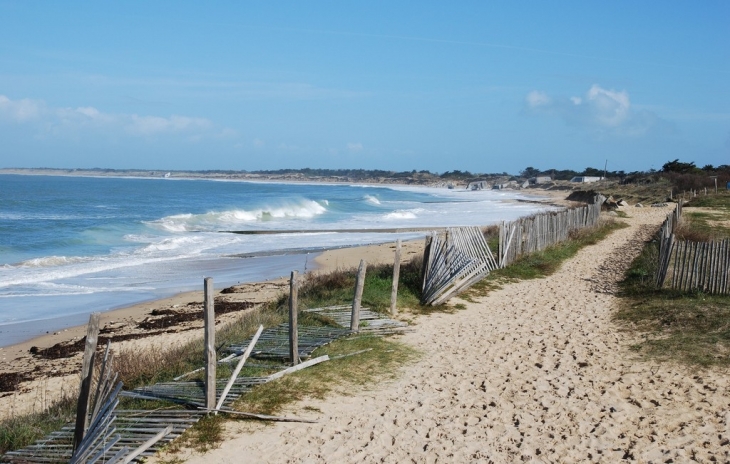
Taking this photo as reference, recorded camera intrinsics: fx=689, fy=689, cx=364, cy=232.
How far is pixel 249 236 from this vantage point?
3422 cm

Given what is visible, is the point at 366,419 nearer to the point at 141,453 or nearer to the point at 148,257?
the point at 141,453

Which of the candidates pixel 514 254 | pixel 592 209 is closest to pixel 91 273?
pixel 514 254

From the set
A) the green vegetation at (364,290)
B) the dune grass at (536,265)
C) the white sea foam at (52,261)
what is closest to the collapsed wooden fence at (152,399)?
Result: the green vegetation at (364,290)

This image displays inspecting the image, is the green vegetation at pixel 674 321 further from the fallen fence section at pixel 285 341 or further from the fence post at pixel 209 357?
the fence post at pixel 209 357

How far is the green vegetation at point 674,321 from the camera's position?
917cm

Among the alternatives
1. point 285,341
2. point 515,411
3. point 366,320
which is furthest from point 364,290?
point 515,411

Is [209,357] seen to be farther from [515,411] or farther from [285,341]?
[515,411]

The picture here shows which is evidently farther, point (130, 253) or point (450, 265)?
point (130, 253)

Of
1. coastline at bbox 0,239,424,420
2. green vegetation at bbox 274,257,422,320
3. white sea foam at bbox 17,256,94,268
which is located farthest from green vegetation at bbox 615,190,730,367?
white sea foam at bbox 17,256,94,268

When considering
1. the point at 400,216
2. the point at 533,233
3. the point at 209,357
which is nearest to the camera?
the point at 209,357

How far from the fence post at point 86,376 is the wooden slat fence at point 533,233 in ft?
41.2

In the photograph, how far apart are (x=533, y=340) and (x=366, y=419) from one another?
4.10 m

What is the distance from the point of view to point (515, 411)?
24.6 ft

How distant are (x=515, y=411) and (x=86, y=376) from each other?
4.39m
